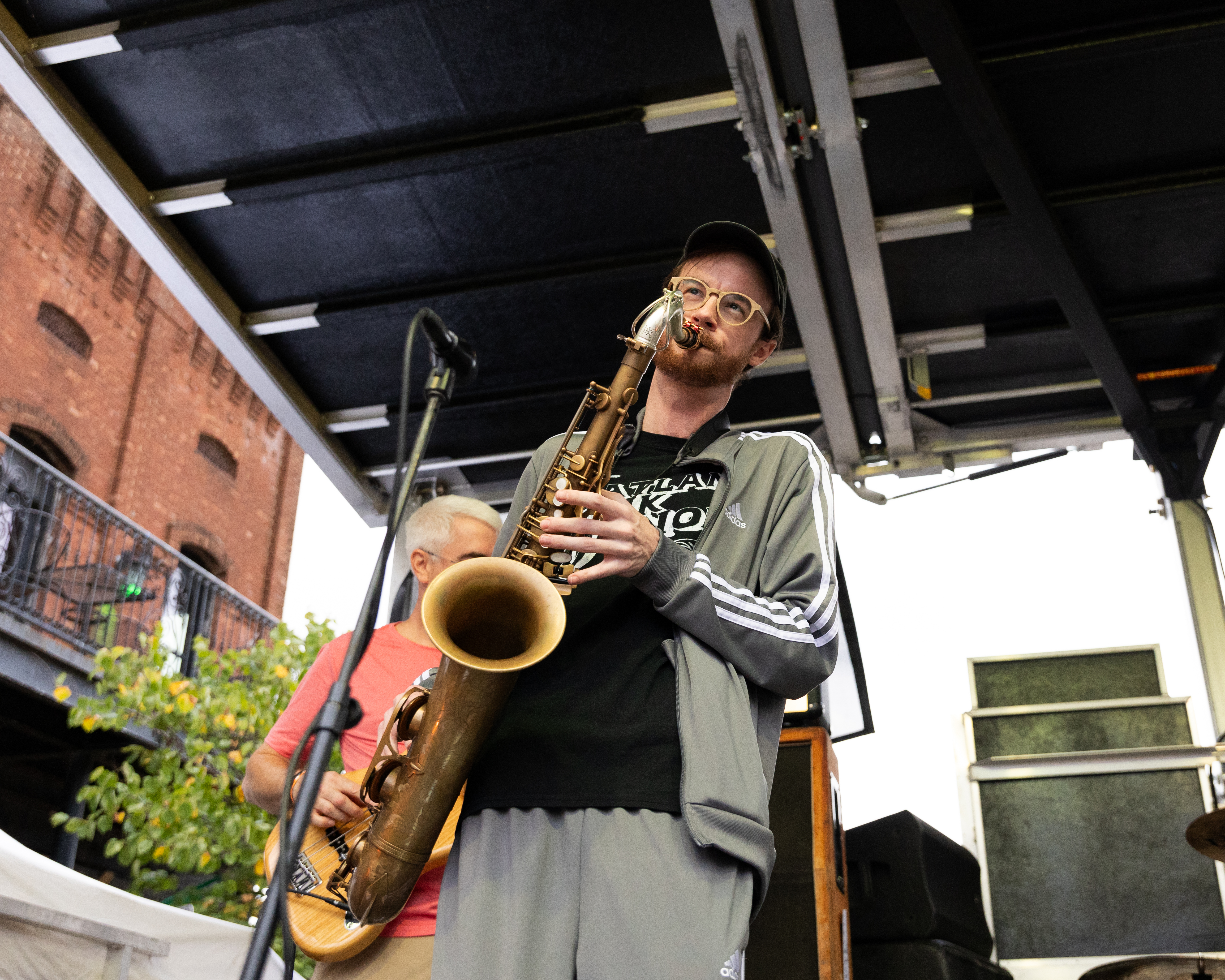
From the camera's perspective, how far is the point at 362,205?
4.48m

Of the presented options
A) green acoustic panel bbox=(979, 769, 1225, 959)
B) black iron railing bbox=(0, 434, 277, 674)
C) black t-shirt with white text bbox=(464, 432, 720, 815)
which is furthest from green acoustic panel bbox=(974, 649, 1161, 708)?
black iron railing bbox=(0, 434, 277, 674)

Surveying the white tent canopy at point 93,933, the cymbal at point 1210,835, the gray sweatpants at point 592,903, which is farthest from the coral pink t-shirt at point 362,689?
the cymbal at point 1210,835

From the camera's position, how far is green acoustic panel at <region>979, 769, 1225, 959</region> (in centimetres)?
533

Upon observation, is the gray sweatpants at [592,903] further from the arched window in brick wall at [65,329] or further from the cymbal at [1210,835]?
the arched window in brick wall at [65,329]

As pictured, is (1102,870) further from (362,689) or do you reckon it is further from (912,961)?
(362,689)

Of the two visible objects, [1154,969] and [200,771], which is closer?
[1154,969]

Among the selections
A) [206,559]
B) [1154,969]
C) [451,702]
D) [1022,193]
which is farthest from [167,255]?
[206,559]

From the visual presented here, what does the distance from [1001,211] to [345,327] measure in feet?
9.17

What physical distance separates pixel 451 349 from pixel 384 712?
3.51 feet

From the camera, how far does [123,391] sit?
15906 mm

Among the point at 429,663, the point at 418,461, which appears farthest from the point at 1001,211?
the point at 418,461

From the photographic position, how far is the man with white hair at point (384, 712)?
7.66ft

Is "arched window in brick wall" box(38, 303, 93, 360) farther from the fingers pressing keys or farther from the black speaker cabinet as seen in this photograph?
the fingers pressing keys

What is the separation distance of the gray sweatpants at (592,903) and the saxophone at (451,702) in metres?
0.13
